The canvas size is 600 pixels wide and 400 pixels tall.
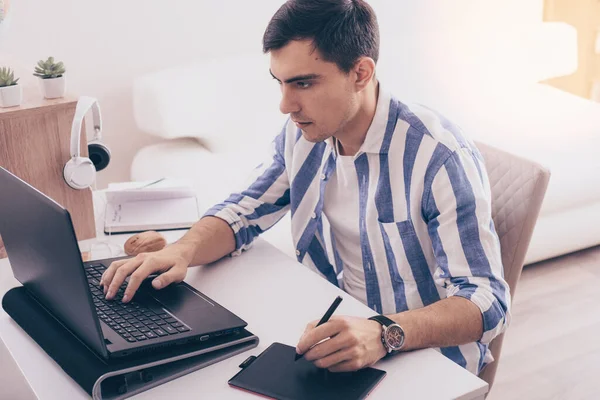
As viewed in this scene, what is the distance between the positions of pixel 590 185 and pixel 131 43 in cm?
176

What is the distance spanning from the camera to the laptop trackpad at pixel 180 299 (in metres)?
1.22

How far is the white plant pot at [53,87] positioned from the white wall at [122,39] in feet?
3.43

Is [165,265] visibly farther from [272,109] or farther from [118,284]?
[272,109]

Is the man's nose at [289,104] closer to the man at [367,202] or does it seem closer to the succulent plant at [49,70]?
the man at [367,202]

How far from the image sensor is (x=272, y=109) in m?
2.74

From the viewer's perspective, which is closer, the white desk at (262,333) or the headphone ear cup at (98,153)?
the white desk at (262,333)

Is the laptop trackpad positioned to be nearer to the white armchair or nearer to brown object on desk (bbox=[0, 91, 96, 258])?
brown object on desk (bbox=[0, 91, 96, 258])

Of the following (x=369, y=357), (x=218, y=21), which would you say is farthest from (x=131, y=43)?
(x=369, y=357)

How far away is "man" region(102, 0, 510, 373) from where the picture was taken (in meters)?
1.25

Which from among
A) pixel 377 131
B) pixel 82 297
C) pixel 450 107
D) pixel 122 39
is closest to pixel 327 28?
pixel 377 131

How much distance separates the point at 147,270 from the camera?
1280mm

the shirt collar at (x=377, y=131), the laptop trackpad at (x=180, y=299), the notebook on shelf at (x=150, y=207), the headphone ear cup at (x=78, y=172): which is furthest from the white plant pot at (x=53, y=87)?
the shirt collar at (x=377, y=131)

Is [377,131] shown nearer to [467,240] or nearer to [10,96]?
[467,240]

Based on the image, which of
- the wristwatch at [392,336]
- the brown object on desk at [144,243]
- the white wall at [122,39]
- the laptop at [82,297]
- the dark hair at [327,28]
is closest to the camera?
the laptop at [82,297]
